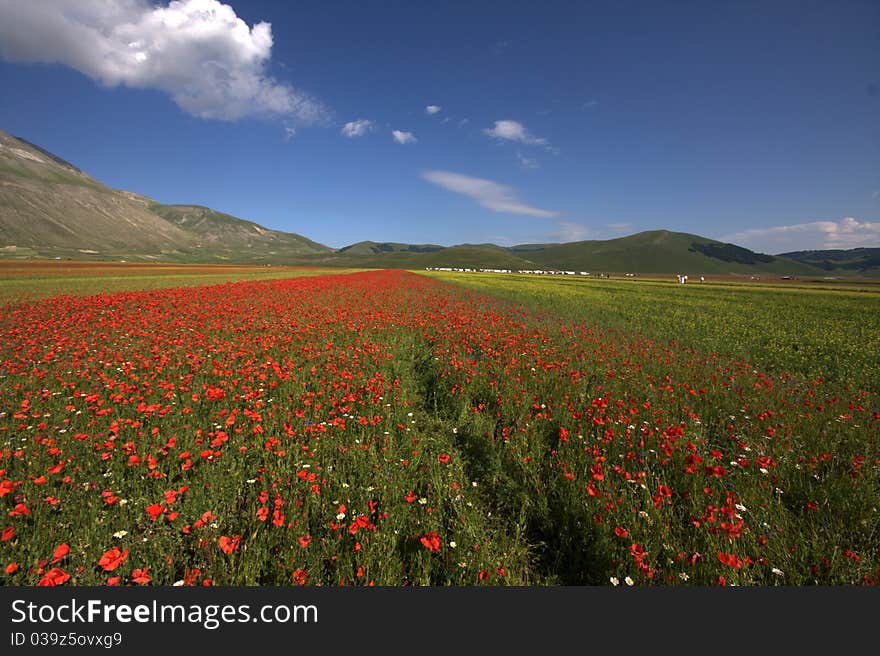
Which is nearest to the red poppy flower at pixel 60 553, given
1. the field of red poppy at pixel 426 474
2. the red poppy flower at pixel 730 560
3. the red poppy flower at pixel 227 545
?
the field of red poppy at pixel 426 474

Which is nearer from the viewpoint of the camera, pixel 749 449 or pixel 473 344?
pixel 749 449

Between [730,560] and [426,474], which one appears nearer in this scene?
[730,560]

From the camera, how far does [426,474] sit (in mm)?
4059

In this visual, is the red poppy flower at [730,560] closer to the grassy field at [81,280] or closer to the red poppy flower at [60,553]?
the red poppy flower at [60,553]

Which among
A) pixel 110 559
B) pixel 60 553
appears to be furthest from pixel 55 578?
pixel 110 559

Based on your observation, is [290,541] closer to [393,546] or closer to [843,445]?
[393,546]

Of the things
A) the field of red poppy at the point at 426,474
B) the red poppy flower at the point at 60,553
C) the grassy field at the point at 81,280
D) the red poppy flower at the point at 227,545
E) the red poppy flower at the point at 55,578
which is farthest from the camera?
the grassy field at the point at 81,280

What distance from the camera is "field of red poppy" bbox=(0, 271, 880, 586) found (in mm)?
2650

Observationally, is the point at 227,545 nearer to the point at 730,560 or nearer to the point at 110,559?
the point at 110,559

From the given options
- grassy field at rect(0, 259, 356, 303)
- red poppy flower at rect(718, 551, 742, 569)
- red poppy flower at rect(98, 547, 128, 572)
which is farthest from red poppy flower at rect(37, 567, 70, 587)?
grassy field at rect(0, 259, 356, 303)

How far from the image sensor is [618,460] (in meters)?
4.23

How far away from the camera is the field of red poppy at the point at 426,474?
8.70ft

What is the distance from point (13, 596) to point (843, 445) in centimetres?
893

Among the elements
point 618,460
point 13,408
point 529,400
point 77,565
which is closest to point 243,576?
point 77,565
